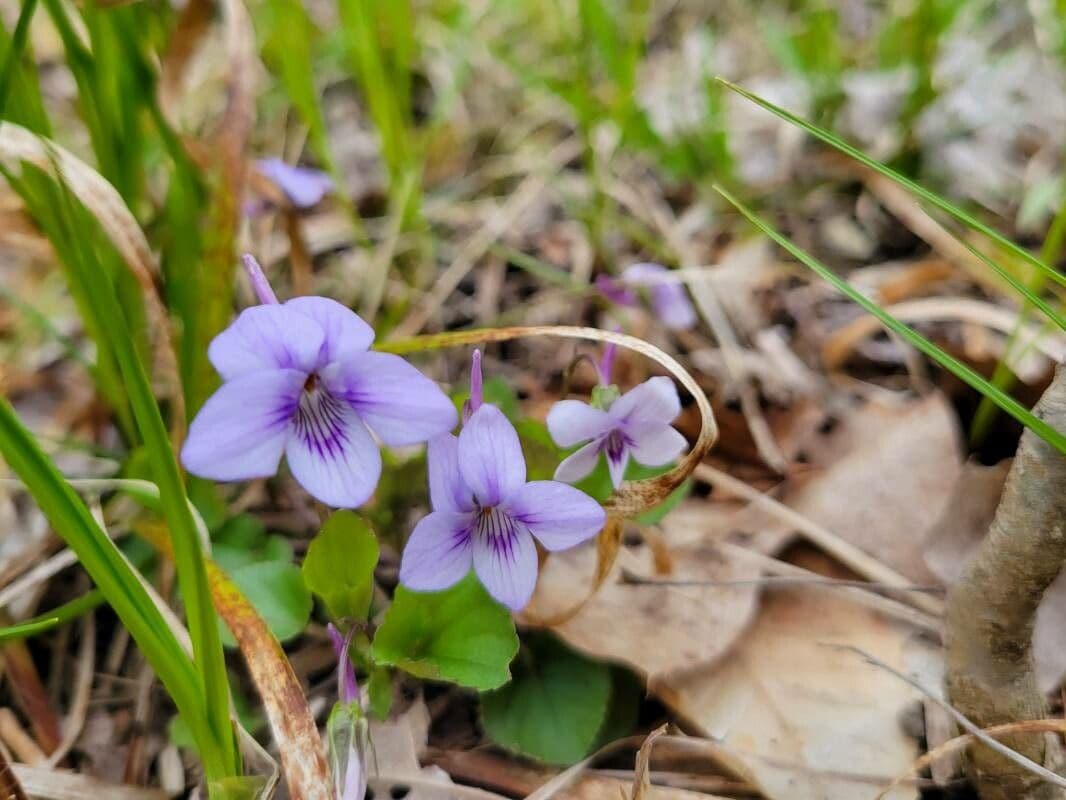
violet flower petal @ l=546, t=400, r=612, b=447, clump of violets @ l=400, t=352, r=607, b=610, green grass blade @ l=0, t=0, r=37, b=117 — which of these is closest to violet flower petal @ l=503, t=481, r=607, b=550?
clump of violets @ l=400, t=352, r=607, b=610

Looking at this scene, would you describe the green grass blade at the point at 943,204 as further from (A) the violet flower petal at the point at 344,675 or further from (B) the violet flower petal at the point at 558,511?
(A) the violet flower petal at the point at 344,675

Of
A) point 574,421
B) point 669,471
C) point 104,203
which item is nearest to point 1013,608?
point 669,471

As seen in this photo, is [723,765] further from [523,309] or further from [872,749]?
[523,309]

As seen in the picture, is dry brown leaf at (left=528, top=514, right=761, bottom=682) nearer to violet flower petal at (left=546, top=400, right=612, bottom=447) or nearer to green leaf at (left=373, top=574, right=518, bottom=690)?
green leaf at (left=373, top=574, right=518, bottom=690)

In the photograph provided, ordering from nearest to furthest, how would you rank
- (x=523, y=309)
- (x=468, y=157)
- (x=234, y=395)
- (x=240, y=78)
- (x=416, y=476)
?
(x=234, y=395) → (x=416, y=476) → (x=240, y=78) → (x=523, y=309) → (x=468, y=157)

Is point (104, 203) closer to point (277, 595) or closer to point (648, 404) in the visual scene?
point (277, 595)

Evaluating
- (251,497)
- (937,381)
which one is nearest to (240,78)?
(251,497)
